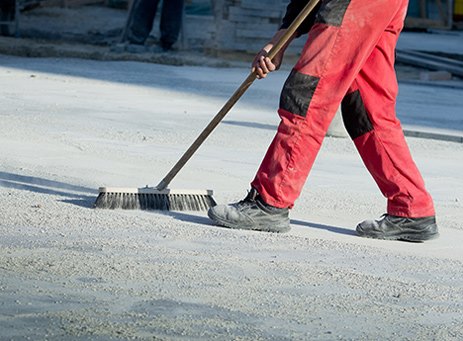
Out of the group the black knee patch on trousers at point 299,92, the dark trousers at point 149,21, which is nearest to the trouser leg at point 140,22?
the dark trousers at point 149,21

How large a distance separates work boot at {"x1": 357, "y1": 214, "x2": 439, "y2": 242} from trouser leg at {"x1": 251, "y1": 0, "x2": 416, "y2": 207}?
45cm

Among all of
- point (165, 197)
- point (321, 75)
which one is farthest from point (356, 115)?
point (165, 197)

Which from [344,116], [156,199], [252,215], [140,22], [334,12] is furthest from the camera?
[140,22]

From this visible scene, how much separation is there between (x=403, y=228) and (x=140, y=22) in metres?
11.9

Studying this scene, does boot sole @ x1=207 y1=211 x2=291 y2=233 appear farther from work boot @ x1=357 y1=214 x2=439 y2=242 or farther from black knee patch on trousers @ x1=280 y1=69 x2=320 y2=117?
black knee patch on trousers @ x1=280 y1=69 x2=320 y2=117

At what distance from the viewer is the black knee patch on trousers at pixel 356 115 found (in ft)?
19.4

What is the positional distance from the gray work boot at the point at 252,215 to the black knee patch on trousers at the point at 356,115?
458mm

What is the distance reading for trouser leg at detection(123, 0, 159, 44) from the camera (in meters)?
17.6

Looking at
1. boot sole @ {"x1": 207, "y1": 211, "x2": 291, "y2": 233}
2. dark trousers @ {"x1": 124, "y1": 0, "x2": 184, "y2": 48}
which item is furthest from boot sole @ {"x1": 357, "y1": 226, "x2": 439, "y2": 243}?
dark trousers @ {"x1": 124, "y1": 0, "x2": 184, "y2": 48}

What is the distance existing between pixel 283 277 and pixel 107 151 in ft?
11.3

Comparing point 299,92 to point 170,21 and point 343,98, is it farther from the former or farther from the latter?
point 170,21

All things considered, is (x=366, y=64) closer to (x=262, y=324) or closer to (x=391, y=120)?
(x=391, y=120)

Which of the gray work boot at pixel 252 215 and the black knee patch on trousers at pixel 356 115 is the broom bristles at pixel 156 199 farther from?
the black knee patch on trousers at pixel 356 115

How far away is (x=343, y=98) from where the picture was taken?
19.6 feet
